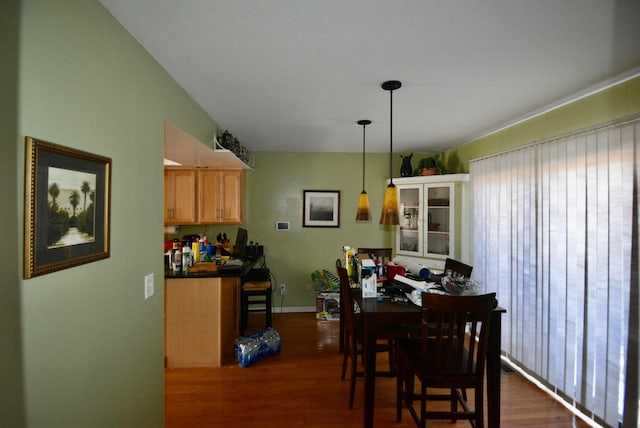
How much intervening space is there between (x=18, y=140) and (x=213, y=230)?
3.56 m

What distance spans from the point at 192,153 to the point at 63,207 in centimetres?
203

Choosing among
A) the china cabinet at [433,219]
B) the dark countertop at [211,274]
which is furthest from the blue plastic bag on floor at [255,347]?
the china cabinet at [433,219]

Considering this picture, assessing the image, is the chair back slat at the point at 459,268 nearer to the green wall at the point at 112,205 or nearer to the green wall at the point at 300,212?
the green wall at the point at 112,205

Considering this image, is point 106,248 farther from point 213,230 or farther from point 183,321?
point 213,230

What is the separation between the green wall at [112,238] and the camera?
0.85 meters

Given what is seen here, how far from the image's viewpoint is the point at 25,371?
2.89 ft

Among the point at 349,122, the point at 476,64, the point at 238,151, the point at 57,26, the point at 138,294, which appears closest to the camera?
→ the point at 57,26

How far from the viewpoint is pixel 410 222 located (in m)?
4.01

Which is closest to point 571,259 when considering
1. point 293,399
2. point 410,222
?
point 410,222

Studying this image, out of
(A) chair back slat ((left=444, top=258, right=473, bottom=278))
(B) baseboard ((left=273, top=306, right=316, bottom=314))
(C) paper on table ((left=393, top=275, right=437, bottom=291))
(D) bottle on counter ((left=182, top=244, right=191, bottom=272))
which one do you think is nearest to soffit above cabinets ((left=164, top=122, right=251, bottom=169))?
(D) bottle on counter ((left=182, top=244, right=191, bottom=272))

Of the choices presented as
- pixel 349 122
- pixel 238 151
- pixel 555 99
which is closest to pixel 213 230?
pixel 238 151

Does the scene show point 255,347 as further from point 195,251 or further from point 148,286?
point 148,286

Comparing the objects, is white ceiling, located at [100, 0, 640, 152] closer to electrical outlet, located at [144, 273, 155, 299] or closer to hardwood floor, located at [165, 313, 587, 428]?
electrical outlet, located at [144, 273, 155, 299]

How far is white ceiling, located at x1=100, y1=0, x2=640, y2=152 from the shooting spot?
1.24m
